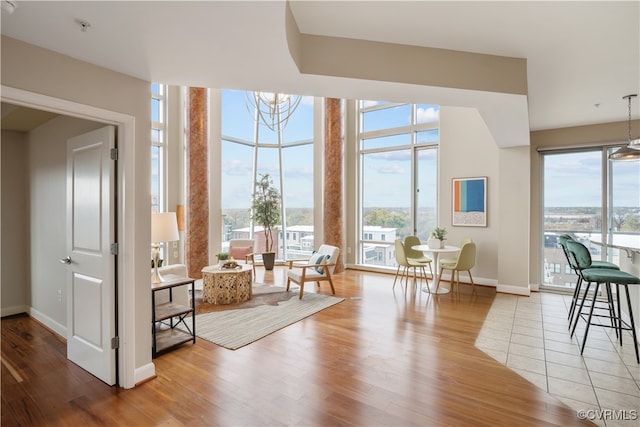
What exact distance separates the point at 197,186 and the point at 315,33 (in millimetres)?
4957

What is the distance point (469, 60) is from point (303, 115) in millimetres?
5812

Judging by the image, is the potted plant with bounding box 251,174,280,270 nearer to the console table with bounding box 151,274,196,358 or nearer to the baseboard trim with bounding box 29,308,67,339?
the console table with bounding box 151,274,196,358

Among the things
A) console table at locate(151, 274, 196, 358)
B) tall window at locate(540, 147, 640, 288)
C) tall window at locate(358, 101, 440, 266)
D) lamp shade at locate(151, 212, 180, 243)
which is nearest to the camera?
console table at locate(151, 274, 196, 358)

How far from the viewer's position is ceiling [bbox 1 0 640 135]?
1771 millimetres

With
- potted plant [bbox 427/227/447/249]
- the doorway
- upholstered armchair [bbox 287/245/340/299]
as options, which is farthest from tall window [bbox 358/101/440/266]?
the doorway

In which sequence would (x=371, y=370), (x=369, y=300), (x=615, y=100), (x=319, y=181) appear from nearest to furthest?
(x=371, y=370) < (x=615, y=100) < (x=369, y=300) < (x=319, y=181)

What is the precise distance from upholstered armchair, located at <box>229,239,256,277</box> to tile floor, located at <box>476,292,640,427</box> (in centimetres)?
488

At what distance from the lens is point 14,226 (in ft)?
13.7

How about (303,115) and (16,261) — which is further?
(303,115)

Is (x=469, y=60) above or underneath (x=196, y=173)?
above

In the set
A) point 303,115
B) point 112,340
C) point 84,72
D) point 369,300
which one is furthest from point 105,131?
point 303,115

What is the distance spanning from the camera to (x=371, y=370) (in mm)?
2859

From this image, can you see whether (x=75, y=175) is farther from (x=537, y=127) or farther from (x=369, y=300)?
(x=537, y=127)

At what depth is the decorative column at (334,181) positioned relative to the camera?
7508 mm
